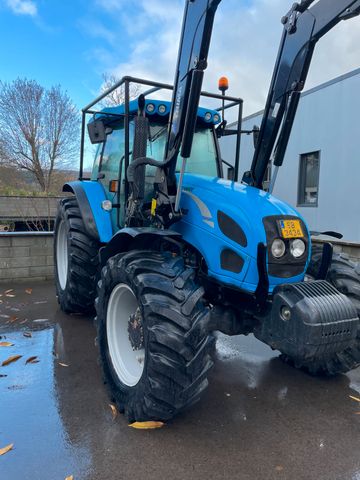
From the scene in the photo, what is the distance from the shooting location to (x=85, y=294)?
4.56m

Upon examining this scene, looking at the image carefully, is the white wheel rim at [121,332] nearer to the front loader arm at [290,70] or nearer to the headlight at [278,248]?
the headlight at [278,248]

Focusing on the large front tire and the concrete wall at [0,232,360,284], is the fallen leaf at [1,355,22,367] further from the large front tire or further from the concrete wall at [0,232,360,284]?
the concrete wall at [0,232,360,284]

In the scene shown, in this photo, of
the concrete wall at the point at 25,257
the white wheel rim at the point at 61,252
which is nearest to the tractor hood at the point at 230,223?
the white wheel rim at the point at 61,252

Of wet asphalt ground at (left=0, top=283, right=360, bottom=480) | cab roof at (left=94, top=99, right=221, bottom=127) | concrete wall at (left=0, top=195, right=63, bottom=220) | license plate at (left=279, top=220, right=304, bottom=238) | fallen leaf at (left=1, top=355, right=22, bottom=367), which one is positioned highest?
cab roof at (left=94, top=99, right=221, bottom=127)

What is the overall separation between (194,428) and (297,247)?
53.9 inches

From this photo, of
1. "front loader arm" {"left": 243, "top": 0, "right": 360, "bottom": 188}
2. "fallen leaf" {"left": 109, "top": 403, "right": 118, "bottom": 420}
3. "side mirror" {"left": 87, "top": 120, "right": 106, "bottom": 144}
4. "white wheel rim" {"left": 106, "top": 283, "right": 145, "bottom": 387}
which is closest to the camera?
"fallen leaf" {"left": 109, "top": 403, "right": 118, "bottom": 420}

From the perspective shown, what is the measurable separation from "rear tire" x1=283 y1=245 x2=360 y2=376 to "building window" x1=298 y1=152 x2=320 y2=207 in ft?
24.2

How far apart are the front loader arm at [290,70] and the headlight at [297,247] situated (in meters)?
0.93

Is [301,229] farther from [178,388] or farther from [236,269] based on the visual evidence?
[178,388]

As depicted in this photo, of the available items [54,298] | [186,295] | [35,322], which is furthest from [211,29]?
[54,298]

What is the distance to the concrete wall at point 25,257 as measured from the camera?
633 centimetres

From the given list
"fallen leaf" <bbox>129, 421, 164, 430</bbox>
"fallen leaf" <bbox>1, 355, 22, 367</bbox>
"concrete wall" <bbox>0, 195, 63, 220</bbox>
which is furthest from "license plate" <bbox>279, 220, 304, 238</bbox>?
"concrete wall" <bbox>0, 195, 63, 220</bbox>

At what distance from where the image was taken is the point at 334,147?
9.56m

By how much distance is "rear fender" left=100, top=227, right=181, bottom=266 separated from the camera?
109 inches
